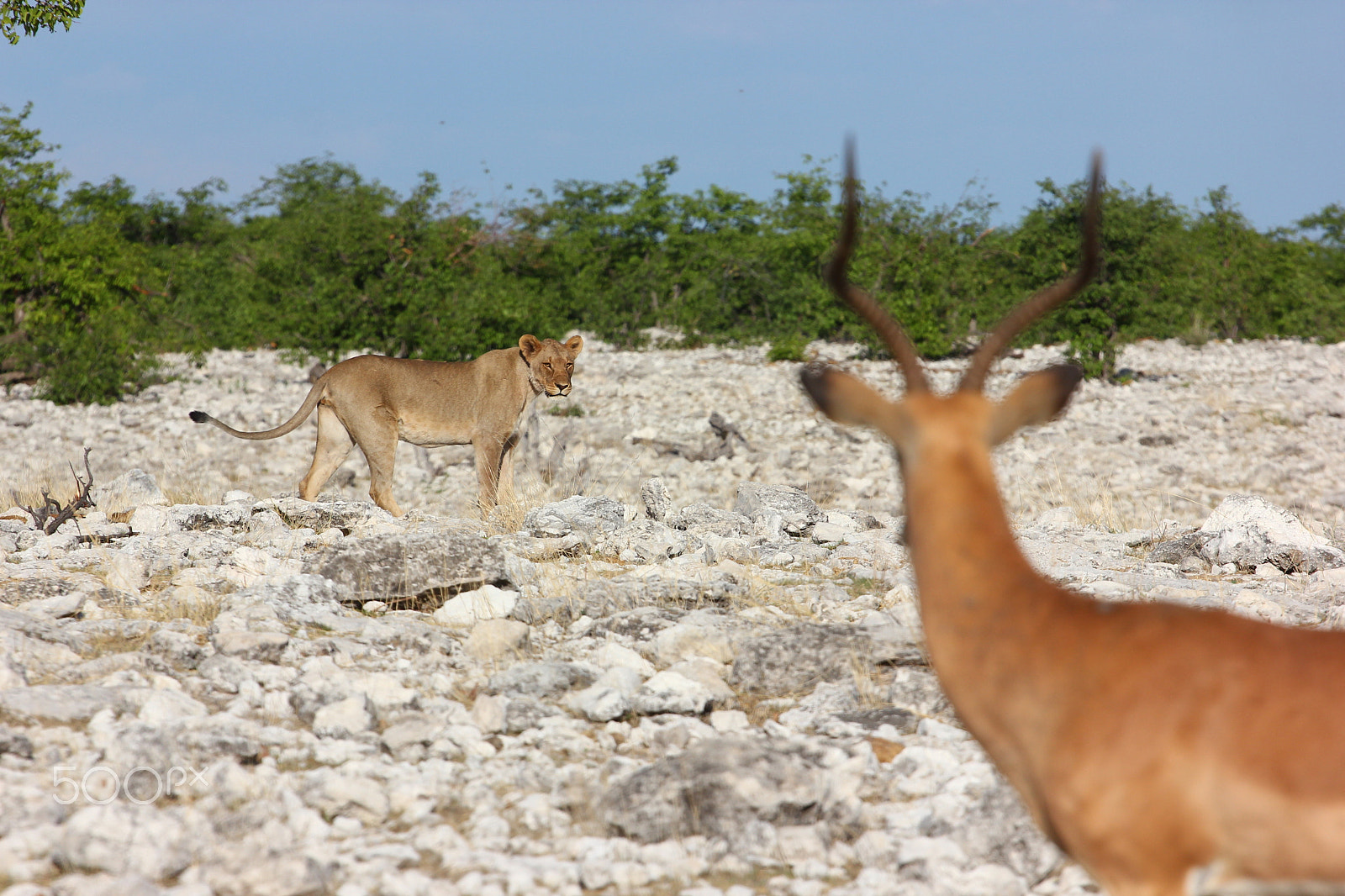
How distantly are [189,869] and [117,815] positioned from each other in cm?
29

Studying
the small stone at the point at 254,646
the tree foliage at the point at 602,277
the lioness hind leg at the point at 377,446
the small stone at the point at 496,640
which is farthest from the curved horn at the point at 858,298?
the tree foliage at the point at 602,277

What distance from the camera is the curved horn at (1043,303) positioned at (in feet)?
8.00

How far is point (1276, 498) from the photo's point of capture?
11.6 metres

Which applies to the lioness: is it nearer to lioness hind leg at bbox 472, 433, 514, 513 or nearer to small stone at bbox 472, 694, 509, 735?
lioness hind leg at bbox 472, 433, 514, 513

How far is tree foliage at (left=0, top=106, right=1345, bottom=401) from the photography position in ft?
64.3

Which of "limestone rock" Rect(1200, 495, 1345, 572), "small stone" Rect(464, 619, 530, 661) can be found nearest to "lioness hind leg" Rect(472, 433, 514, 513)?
"small stone" Rect(464, 619, 530, 661)

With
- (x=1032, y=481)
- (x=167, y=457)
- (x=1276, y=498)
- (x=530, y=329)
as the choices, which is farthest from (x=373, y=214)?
(x=1276, y=498)

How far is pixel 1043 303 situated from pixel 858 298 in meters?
0.43

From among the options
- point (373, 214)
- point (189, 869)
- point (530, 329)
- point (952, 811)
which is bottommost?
point (189, 869)

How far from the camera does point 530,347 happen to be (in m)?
11.4

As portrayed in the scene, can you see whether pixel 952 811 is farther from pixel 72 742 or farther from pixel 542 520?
pixel 542 520

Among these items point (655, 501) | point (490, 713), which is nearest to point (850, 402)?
point (490, 713)

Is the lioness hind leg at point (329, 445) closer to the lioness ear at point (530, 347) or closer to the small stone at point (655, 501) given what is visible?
the lioness ear at point (530, 347)

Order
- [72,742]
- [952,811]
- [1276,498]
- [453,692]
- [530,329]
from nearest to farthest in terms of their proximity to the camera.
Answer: [952,811] → [72,742] → [453,692] → [1276,498] → [530,329]
